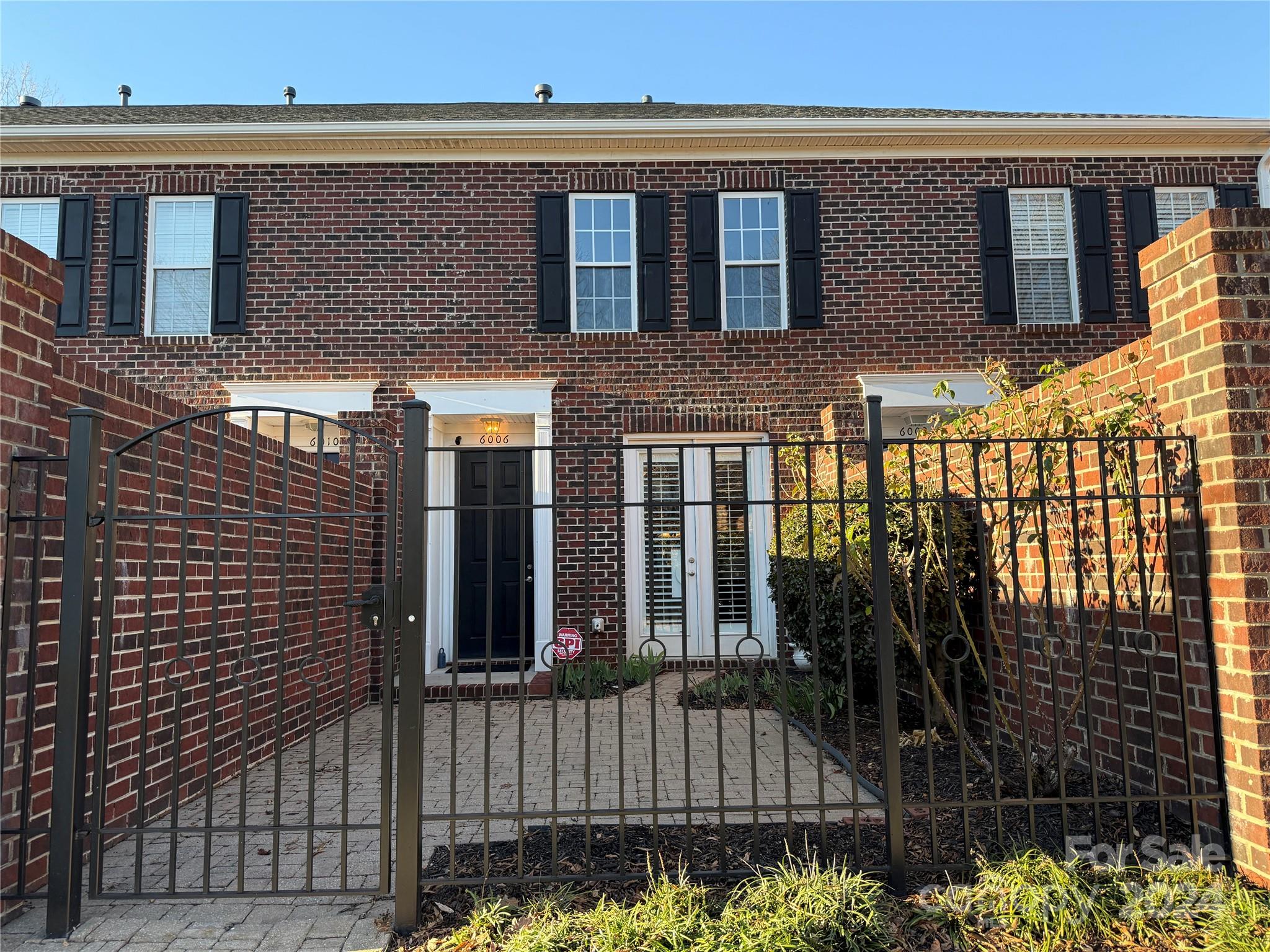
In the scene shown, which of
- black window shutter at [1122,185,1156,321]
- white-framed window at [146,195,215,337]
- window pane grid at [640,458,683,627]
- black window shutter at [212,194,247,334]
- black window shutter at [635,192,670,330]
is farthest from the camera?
black window shutter at [1122,185,1156,321]

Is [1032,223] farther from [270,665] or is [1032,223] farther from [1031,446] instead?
[270,665]

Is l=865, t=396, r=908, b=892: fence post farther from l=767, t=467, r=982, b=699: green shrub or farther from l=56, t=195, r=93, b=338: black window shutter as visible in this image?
l=56, t=195, r=93, b=338: black window shutter

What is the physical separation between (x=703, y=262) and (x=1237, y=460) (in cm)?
622

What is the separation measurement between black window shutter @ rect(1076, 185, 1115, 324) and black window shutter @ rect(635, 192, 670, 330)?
457cm

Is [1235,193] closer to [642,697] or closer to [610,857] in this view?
[642,697]

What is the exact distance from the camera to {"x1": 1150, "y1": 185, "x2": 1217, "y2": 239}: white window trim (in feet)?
28.9

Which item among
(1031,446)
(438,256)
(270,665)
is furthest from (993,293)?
(270,665)

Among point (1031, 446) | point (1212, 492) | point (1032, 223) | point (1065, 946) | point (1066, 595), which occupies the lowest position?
point (1065, 946)

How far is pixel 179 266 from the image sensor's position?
27.8ft

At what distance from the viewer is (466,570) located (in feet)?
28.3

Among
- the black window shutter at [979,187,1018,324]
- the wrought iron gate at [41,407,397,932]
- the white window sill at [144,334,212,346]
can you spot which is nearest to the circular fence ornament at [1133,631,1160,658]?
the wrought iron gate at [41,407,397,932]

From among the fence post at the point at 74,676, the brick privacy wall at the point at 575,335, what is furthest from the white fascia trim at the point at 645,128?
the fence post at the point at 74,676

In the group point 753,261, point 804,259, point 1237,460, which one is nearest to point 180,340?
point 753,261

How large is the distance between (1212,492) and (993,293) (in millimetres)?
6118
